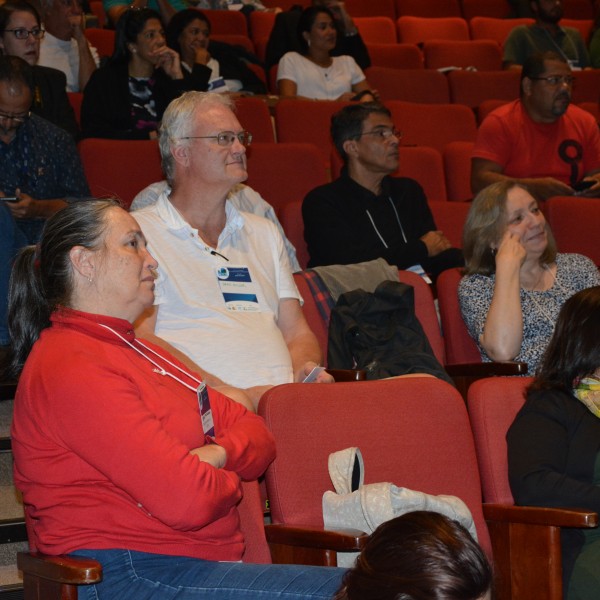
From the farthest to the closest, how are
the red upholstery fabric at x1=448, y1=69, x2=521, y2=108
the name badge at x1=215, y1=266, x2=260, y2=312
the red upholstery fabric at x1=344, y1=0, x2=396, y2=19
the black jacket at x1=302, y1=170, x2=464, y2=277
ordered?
the red upholstery fabric at x1=344, y1=0, x2=396, y2=19 → the red upholstery fabric at x1=448, y1=69, x2=521, y2=108 → the black jacket at x1=302, y1=170, x2=464, y2=277 → the name badge at x1=215, y1=266, x2=260, y2=312

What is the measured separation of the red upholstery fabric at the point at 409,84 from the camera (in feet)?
19.6

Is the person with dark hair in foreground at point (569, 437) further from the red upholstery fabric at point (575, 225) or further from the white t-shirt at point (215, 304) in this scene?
the red upholstery fabric at point (575, 225)

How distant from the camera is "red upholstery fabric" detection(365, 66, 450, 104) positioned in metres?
5.96

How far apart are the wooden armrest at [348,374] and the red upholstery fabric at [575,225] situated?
1545mm

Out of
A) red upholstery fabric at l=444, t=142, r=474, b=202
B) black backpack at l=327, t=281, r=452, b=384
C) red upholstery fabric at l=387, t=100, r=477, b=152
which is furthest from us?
red upholstery fabric at l=387, t=100, r=477, b=152

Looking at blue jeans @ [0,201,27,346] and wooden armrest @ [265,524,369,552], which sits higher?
blue jeans @ [0,201,27,346]

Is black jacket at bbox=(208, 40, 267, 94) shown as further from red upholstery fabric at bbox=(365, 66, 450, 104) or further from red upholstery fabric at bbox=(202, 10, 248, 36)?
red upholstery fabric at bbox=(202, 10, 248, 36)

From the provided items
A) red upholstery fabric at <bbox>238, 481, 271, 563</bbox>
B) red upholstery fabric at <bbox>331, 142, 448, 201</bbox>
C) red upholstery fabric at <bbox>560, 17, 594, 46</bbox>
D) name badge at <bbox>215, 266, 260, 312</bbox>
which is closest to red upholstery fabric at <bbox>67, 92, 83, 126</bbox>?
red upholstery fabric at <bbox>331, 142, 448, 201</bbox>

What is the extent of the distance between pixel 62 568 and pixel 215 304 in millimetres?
1147

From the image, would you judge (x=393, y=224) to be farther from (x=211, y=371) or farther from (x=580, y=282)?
(x=211, y=371)

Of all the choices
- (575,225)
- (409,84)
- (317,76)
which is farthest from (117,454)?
(409,84)

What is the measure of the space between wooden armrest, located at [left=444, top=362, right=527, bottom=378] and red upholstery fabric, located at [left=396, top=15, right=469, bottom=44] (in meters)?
4.69

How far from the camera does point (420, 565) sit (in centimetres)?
111

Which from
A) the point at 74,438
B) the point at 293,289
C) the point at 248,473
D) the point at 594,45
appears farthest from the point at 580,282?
the point at 594,45
